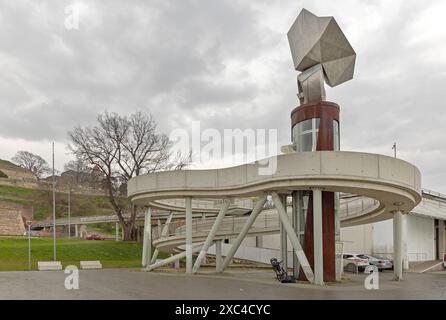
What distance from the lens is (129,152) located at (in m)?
48.8

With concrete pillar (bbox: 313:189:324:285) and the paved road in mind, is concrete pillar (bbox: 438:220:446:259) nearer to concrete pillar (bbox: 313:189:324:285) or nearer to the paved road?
the paved road

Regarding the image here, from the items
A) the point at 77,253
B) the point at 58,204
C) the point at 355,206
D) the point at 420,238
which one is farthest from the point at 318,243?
the point at 58,204

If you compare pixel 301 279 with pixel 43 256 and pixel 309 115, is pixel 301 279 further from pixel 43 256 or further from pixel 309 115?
pixel 43 256

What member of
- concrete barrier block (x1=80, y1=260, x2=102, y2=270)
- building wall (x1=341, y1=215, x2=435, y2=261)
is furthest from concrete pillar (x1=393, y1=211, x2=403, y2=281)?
concrete barrier block (x1=80, y1=260, x2=102, y2=270)

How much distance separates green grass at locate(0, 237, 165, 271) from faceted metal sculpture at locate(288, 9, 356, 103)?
20.1 meters

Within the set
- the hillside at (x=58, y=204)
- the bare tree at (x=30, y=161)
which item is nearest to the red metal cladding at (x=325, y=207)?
the hillside at (x=58, y=204)

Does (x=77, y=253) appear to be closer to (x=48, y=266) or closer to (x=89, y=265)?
(x=89, y=265)

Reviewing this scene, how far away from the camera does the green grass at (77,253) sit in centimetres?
3788

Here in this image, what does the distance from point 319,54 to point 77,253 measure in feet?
97.2

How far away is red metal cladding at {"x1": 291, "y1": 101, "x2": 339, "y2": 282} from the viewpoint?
22.2 meters

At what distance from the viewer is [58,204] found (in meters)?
86.9

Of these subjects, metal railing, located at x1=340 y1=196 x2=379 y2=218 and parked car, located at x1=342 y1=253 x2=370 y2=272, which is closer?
metal railing, located at x1=340 y1=196 x2=379 y2=218

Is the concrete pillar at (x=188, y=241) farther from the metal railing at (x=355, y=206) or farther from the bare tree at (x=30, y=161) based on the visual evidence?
the bare tree at (x=30, y=161)

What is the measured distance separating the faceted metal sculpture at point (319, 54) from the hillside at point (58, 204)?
208 ft
